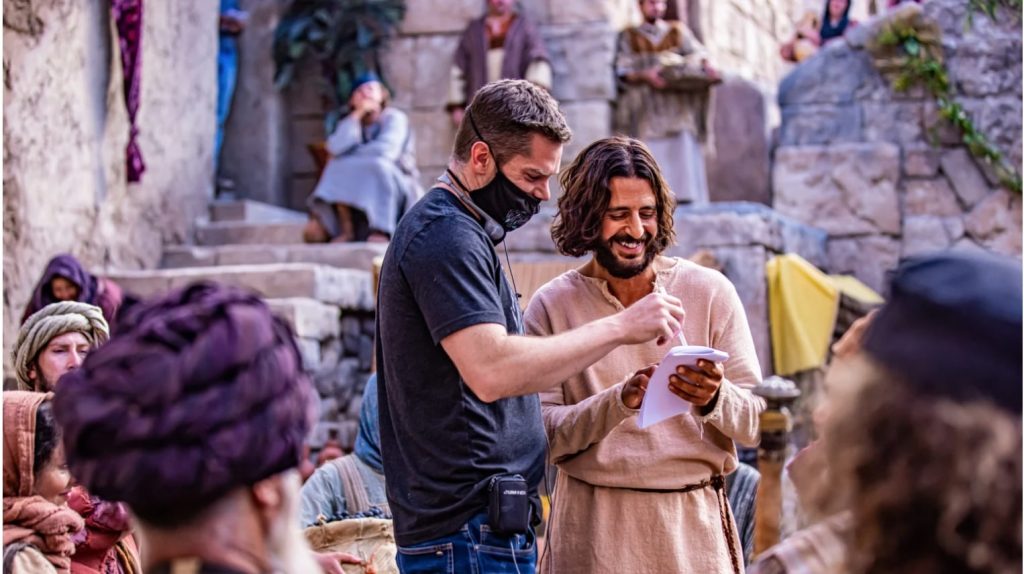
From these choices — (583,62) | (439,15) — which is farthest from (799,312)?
(439,15)

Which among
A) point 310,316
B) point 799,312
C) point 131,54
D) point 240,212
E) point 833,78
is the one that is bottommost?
point 799,312

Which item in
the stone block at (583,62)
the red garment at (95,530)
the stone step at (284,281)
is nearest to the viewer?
the red garment at (95,530)

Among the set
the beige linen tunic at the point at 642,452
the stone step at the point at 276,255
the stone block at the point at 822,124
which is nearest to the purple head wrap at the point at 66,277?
the stone step at the point at 276,255

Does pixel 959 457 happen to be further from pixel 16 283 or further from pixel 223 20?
pixel 223 20

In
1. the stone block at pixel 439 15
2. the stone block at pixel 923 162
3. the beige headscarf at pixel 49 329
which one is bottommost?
the beige headscarf at pixel 49 329

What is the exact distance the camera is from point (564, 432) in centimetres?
291

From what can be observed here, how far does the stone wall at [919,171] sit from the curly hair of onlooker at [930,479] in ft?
29.9

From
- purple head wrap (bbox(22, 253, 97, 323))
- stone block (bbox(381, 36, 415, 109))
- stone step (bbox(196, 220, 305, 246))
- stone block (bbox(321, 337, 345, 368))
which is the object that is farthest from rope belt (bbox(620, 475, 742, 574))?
stone block (bbox(381, 36, 415, 109))

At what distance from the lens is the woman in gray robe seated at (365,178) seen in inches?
364

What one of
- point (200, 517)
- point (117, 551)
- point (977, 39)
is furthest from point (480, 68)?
point (200, 517)

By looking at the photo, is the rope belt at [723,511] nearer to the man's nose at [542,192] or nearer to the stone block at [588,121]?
the man's nose at [542,192]

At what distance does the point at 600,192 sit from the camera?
10.1 ft

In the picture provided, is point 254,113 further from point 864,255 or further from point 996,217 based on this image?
point 996,217

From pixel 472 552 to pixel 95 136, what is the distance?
6.82m
